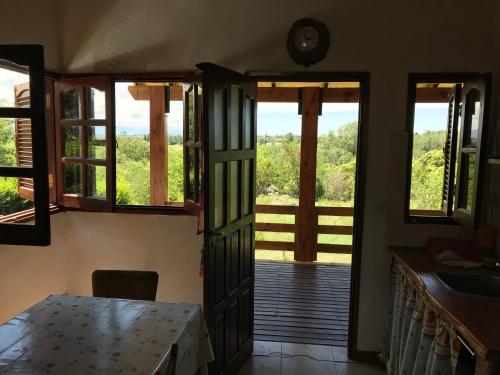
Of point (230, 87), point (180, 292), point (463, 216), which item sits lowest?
point (180, 292)

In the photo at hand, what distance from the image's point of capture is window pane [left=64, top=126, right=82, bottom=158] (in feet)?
10.3

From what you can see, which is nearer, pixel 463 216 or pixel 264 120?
pixel 463 216

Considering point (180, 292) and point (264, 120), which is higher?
point (264, 120)

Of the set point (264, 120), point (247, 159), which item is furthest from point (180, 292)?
point (264, 120)

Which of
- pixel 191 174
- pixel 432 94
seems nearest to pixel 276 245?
pixel 432 94

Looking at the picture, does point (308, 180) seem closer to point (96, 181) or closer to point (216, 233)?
point (96, 181)

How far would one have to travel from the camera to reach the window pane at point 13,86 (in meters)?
2.27

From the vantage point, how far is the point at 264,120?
21.5ft

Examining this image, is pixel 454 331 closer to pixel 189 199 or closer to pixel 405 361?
pixel 405 361

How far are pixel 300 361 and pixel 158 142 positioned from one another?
274 cm

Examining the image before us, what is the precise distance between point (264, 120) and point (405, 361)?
15.9 feet

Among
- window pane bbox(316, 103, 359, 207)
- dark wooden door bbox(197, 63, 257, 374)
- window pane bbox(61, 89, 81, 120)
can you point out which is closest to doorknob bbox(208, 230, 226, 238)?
dark wooden door bbox(197, 63, 257, 374)

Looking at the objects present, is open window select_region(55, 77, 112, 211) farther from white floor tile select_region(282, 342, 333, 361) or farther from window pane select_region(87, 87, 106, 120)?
white floor tile select_region(282, 342, 333, 361)

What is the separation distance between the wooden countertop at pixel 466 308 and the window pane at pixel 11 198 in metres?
2.20
